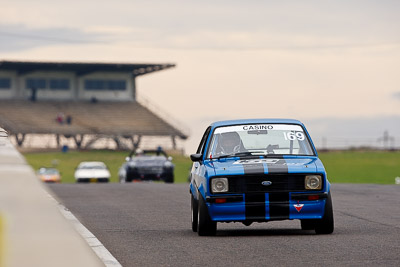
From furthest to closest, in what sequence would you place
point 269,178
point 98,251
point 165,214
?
point 165,214
point 269,178
point 98,251

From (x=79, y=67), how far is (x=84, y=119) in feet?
27.8

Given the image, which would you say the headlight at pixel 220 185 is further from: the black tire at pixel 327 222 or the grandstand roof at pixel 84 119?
the grandstand roof at pixel 84 119

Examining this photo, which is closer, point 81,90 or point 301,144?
point 301,144

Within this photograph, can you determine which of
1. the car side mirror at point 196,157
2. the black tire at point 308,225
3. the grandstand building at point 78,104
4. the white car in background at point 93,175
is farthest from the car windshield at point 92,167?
the black tire at point 308,225

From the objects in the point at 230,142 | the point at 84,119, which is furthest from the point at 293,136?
the point at 84,119

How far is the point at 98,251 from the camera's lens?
381 inches

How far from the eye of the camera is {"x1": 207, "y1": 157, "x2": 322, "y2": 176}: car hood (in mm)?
11633

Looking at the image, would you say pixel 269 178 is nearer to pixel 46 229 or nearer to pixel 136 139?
pixel 46 229

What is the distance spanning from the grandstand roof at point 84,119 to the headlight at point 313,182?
67.7 metres

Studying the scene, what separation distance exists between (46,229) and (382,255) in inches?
294

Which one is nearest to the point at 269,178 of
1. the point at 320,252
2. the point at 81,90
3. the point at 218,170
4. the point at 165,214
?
the point at 218,170

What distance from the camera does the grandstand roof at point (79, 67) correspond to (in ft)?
286

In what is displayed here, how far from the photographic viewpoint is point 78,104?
288ft

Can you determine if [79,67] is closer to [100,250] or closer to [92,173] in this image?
[92,173]
